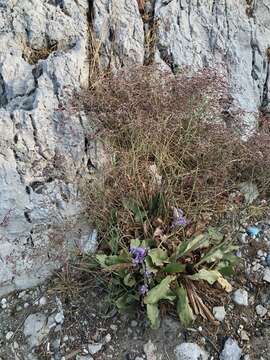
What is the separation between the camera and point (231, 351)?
2643 millimetres

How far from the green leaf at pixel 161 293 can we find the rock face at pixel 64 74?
26.3 inches

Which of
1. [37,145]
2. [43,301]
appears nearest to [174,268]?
[43,301]

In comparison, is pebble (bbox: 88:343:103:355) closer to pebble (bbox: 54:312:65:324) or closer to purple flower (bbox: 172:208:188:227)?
pebble (bbox: 54:312:65:324)

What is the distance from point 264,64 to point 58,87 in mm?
2104

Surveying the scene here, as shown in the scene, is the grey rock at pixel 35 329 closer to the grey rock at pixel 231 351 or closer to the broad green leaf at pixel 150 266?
the broad green leaf at pixel 150 266

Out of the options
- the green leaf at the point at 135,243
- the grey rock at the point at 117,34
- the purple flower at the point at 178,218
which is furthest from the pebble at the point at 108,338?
the grey rock at the point at 117,34

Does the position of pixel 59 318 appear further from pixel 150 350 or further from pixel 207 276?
pixel 207 276

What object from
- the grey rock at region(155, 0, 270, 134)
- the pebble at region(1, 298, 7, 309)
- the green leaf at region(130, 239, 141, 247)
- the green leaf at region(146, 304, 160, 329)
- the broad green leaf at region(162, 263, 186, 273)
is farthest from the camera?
the grey rock at region(155, 0, 270, 134)

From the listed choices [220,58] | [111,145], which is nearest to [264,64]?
[220,58]

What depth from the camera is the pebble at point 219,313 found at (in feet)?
9.12

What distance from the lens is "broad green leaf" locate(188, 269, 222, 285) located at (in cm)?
273

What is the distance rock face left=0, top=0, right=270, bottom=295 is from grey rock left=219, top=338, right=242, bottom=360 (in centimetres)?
115

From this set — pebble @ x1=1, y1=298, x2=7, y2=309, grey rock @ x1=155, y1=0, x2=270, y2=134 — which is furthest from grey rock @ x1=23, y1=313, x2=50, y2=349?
grey rock @ x1=155, y1=0, x2=270, y2=134

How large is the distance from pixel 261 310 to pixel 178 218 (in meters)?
0.83
